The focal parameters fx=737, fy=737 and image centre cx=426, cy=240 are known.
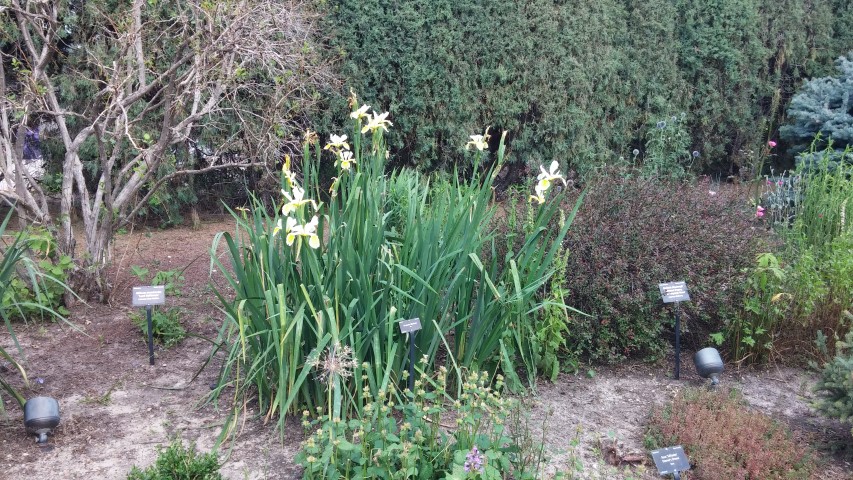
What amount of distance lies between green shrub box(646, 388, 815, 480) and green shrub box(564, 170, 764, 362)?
576 millimetres

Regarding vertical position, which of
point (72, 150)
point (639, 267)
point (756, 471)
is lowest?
point (756, 471)

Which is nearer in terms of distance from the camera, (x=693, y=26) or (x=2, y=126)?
(x=2, y=126)

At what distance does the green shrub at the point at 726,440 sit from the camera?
2.90 m

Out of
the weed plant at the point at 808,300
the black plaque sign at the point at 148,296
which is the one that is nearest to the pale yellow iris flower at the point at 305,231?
the black plaque sign at the point at 148,296

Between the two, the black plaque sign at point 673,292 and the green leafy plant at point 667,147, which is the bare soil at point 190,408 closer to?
the black plaque sign at point 673,292

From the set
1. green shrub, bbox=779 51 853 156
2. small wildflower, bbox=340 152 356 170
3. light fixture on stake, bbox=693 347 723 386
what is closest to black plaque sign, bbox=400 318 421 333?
small wildflower, bbox=340 152 356 170

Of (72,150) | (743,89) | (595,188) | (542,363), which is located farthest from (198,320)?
(743,89)

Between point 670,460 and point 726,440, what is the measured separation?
0.45 m

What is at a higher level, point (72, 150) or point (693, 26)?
point (693, 26)

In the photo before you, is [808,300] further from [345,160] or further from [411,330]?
[345,160]

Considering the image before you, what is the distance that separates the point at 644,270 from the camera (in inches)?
154

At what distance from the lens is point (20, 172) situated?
433 centimetres

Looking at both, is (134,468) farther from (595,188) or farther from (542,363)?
(595,188)

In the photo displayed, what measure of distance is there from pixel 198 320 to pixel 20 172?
1.36 meters
